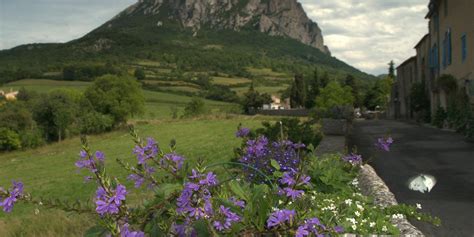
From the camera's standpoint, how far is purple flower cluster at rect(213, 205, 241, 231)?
8.04 feet

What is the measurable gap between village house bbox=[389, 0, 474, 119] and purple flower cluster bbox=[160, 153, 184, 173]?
25.0 meters

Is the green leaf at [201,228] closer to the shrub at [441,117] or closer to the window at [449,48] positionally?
the shrub at [441,117]

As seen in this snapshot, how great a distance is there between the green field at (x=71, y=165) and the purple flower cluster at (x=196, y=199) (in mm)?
3112

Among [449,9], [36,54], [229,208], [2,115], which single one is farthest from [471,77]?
[36,54]

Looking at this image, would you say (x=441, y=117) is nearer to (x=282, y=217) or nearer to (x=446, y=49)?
(x=446, y=49)

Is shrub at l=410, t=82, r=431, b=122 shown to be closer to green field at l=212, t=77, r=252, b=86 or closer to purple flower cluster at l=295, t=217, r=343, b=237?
purple flower cluster at l=295, t=217, r=343, b=237

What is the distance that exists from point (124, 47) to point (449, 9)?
17323 centimetres

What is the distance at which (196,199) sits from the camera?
103 inches

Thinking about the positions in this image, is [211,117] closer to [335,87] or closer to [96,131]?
[96,131]

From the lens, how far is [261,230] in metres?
2.58

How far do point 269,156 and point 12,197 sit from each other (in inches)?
122

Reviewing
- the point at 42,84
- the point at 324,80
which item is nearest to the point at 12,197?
the point at 42,84

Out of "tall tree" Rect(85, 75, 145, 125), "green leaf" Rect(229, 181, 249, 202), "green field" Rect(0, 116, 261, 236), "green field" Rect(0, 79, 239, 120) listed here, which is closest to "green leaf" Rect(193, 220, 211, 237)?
"green leaf" Rect(229, 181, 249, 202)

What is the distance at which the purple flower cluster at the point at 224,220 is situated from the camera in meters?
2.45
